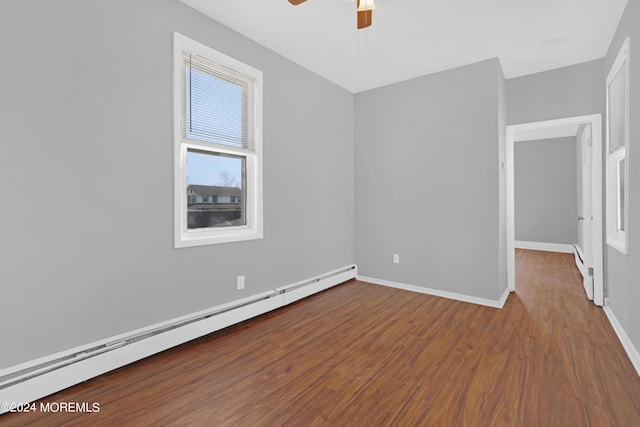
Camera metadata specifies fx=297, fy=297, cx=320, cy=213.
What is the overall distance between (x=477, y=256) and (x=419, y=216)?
84 centimetres

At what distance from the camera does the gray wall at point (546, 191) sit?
691 cm

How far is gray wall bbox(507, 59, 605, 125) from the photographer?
3.42 metres

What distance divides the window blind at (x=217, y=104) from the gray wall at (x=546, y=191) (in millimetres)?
7265

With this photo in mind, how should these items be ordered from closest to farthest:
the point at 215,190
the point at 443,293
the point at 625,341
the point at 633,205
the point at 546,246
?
the point at 633,205, the point at 625,341, the point at 215,190, the point at 443,293, the point at 546,246

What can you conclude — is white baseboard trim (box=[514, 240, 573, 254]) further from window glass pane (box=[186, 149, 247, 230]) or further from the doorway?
window glass pane (box=[186, 149, 247, 230])

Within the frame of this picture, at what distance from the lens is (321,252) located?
13.0 ft

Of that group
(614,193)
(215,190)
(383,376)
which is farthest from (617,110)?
(215,190)

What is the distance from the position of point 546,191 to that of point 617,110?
17.0 ft

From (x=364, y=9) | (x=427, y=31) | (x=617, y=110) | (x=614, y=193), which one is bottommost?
(x=614, y=193)

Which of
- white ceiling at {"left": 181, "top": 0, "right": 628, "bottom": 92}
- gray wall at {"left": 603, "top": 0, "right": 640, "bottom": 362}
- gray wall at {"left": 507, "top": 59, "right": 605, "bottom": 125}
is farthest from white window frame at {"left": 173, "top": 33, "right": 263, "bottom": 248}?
gray wall at {"left": 507, "top": 59, "right": 605, "bottom": 125}

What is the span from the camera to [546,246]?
7.15m

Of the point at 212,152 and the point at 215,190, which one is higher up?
the point at 212,152

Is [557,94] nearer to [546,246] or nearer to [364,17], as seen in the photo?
[364,17]

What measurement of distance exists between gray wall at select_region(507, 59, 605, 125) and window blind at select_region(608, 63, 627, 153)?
0.39 metres
